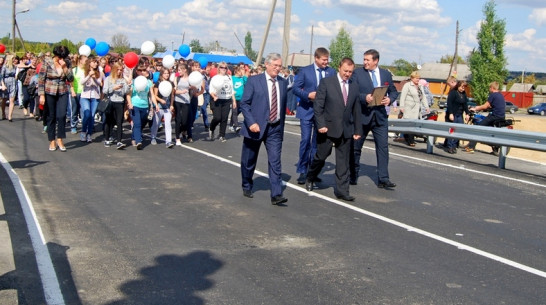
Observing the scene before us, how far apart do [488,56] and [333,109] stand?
2512 inches

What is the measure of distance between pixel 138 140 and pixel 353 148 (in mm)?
5513

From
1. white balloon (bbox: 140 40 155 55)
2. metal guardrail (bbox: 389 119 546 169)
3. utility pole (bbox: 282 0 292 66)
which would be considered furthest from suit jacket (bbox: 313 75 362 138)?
utility pole (bbox: 282 0 292 66)

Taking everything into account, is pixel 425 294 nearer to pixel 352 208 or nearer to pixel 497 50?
pixel 352 208

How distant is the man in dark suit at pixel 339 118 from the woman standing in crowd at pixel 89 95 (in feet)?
23.4

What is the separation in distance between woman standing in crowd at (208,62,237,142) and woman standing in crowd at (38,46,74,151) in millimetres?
4064

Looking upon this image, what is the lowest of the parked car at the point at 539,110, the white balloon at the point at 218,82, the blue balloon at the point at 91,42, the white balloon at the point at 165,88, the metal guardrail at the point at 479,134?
the parked car at the point at 539,110

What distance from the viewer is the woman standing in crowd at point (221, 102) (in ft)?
53.0

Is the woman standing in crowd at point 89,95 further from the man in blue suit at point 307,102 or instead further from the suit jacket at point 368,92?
the suit jacket at point 368,92

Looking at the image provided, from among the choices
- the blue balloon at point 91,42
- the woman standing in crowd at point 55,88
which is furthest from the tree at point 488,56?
the woman standing in crowd at point 55,88

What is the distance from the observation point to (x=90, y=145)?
14.2 meters

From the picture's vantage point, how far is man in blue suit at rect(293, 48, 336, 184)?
10.1m

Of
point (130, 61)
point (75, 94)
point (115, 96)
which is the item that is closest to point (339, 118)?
point (115, 96)

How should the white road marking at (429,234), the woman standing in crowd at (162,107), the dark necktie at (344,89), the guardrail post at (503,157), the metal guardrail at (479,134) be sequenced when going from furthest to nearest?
the woman standing in crowd at (162,107), the guardrail post at (503,157), the metal guardrail at (479,134), the dark necktie at (344,89), the white road marking at (429,234)

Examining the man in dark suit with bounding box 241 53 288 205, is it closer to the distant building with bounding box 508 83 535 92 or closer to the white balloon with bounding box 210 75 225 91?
the white balloon with bounding box 210 75 225 91
